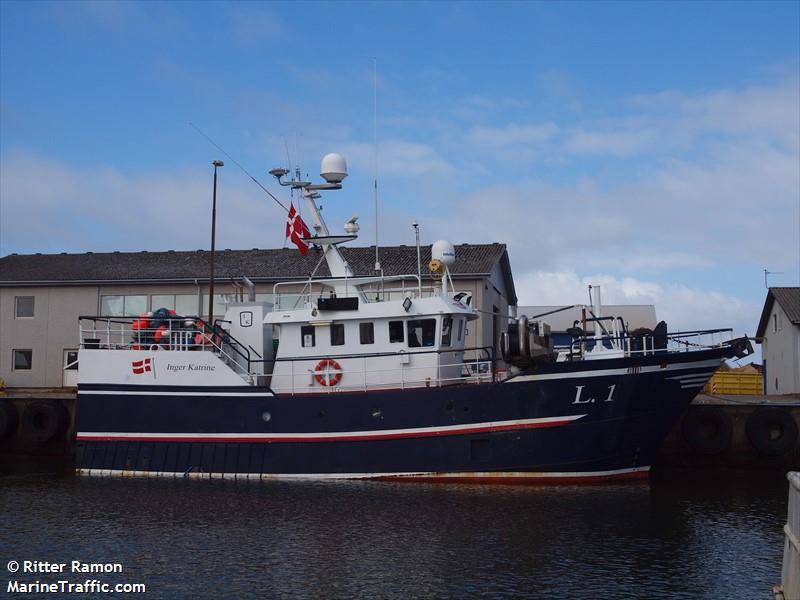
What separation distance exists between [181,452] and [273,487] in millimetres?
2664

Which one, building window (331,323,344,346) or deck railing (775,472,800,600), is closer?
deck railing (775,472,800,600)

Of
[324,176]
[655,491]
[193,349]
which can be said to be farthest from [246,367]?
[655,491]

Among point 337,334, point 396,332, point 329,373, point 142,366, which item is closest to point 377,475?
point 329,373

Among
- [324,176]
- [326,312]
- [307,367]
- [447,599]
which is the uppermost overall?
[324,176]

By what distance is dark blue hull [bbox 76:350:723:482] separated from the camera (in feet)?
54.3

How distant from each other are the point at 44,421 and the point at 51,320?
925 centimetres

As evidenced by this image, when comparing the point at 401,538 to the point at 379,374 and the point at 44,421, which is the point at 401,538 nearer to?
the point at 379,374

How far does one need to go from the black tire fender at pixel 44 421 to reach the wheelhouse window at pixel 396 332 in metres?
10.5

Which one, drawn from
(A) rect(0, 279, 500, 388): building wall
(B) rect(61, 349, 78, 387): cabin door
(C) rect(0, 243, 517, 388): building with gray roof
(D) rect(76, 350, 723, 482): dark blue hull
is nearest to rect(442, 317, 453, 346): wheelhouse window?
(D) rect(76, 350, 723, 482): dark blue hull

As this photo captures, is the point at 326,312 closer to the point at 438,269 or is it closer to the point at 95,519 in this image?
the point at 438,269

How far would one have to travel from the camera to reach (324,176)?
750 inches

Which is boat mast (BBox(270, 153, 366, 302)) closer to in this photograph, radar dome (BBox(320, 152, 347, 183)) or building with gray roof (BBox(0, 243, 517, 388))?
radar dome (BBox(320, 152, 347, 183))

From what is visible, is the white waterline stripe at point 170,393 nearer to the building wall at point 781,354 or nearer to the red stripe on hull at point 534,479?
the red stripe on hull at point 534,479

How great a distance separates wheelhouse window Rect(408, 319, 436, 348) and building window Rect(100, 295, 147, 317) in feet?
51.0
